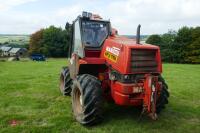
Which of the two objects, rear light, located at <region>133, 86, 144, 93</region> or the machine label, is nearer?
rear light, located at <region>133, 86, 144, 93</region>

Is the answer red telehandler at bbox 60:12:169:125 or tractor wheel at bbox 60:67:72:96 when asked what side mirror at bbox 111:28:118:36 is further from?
tractor wheel at bbox 60:67:72:96

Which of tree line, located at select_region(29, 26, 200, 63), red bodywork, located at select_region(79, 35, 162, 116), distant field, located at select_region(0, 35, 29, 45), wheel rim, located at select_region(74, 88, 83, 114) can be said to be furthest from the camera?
distant field, located at select_region(0, 35, 29, 45)

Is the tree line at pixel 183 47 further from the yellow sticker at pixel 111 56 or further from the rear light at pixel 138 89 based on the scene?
the rear light at pixel 138 89

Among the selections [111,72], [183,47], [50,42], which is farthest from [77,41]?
[50,42]

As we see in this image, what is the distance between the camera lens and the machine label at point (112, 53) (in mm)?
7695

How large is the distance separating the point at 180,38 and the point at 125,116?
54.7 m

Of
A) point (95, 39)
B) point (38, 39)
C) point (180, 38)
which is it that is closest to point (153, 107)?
point (95, 39)

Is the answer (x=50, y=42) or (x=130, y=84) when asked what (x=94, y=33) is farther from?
(x=50, y=42)

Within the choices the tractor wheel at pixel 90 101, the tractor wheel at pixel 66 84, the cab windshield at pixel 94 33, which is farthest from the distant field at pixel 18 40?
the tractor wheel at pixel 90 101

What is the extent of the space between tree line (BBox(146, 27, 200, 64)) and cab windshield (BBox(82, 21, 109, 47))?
4919cm

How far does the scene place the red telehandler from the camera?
7262 millimetres

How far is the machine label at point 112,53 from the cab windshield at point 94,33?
63cm

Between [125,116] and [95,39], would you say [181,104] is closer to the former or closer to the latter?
[125,116]

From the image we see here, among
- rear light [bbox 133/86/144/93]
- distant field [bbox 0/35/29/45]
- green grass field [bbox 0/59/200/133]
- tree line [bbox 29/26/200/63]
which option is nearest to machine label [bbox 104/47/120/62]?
rear light [bbox 133/86/144/93]
